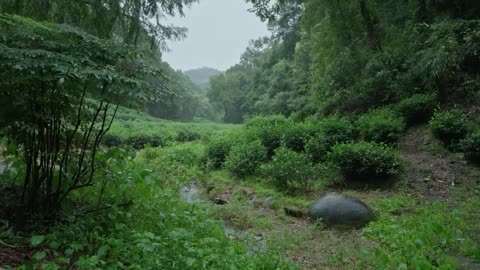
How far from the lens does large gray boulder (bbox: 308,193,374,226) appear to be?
6.00 meters

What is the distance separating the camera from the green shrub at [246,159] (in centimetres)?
991

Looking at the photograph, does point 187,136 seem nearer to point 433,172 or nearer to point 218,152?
point 218,152

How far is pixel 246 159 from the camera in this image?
10008 millimetres

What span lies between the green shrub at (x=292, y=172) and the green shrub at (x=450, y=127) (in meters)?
3.09

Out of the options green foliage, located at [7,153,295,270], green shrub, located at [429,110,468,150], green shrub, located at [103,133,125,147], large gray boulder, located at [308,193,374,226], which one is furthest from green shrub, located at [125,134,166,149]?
green foliage, located at [7,153,295,270]

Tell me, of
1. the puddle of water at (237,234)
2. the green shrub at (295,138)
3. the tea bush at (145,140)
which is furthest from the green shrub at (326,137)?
the tea bush at (145,140)

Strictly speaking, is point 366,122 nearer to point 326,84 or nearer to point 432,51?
point 432,51

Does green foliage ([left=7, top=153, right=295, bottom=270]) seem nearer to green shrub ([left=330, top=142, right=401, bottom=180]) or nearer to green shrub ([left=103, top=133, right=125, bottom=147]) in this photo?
green shrub ([left=330, top=142, right=401, bottom=180])

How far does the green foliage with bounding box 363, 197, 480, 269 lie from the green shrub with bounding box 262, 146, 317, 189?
1.73m

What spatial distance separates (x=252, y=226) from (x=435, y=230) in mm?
2738

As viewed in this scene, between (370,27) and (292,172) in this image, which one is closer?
(292,172)

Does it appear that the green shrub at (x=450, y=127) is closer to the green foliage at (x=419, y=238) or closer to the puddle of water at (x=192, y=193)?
the green foliage at (x=419, y=238)

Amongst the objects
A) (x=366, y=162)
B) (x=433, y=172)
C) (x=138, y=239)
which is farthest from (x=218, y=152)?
(x=138, y=239)

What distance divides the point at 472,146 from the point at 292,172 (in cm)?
359
